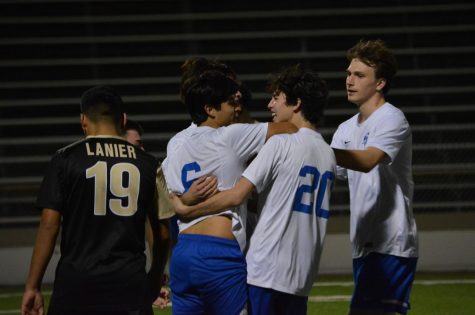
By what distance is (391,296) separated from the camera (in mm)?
4754

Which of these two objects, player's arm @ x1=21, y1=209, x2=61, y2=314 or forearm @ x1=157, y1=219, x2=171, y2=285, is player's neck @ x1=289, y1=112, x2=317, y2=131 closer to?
forearm @ x1=157, y1=219, x2=171, y2=285

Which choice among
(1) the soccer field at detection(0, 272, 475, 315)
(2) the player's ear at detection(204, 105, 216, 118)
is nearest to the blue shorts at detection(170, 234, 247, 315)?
(2) the player's ear at detection(204, 105, 216, 118)

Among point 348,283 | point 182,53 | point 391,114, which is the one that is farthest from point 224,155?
point 182,53

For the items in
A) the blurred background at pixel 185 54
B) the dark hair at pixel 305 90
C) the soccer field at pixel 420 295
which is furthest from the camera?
the blurred background at pixel 185 54

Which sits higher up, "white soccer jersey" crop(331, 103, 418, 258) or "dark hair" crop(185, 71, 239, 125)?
"dark hair" crop(185, 71, 239, 125)

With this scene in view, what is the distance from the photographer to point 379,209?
473 centimetres

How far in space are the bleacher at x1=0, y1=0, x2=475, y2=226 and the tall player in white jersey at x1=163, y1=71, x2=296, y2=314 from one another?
26.9 ft

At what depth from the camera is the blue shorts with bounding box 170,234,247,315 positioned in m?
3.74

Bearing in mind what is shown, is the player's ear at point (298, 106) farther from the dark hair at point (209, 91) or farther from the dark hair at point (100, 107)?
the dark hair at point (100, 107)

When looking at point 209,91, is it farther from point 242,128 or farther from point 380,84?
point 380,84

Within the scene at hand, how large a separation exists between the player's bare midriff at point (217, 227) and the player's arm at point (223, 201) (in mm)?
51

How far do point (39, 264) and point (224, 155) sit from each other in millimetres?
842

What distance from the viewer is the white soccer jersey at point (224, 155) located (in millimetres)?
3805

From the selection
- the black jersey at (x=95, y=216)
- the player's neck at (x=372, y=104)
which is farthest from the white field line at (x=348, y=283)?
the black jersey at (x=95, y=216)
